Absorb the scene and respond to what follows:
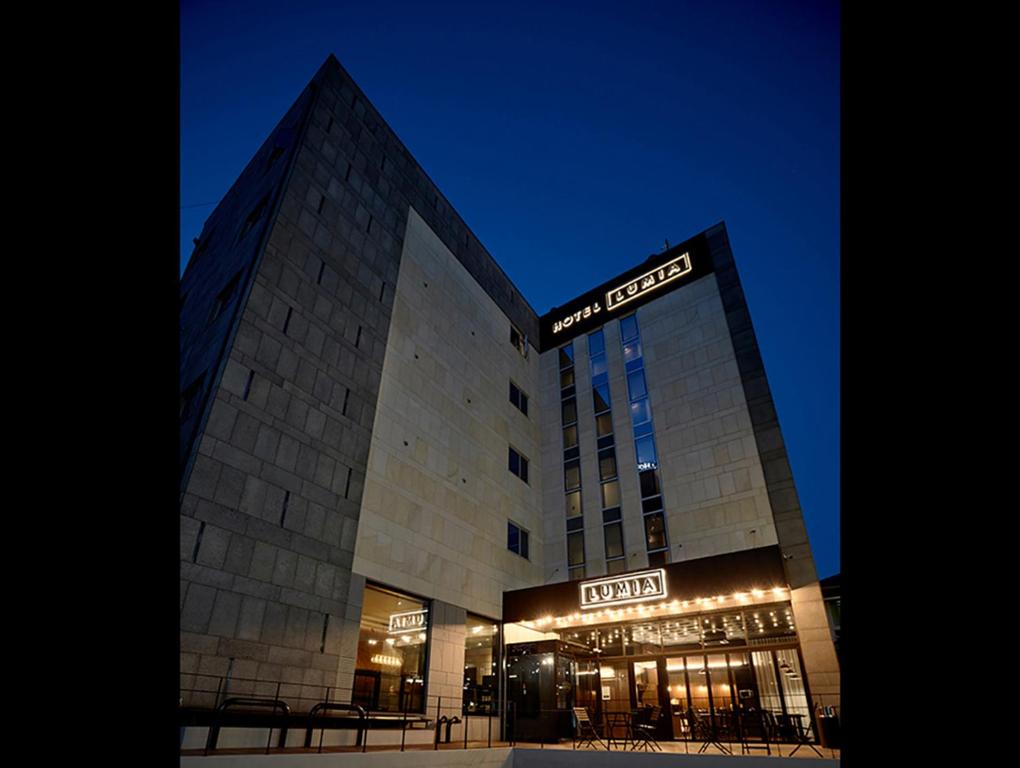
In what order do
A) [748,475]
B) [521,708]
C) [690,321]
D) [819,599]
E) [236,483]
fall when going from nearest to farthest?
1. [236,483]
2. [819,599]
3. [521,708]
4. [748,475]
5. [690,321]

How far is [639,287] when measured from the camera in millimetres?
27219

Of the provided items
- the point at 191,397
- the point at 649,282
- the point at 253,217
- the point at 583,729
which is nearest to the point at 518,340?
the point at 649,282

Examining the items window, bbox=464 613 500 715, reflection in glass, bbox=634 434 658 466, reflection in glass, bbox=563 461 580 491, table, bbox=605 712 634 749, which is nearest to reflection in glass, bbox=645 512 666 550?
reflection in glass, bbox=634 434 658 466

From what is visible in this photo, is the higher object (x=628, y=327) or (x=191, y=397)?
(x=628, y=327)

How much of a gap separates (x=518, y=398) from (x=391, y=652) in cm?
1326

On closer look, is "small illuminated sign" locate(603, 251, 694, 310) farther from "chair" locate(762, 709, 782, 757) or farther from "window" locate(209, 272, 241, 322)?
"chair" locate(762, 709, 782, 757)

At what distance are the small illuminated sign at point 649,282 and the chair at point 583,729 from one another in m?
18.4

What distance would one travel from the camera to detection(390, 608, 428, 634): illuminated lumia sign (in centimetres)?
1684

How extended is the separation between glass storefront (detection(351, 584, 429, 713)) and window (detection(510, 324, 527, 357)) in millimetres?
14466

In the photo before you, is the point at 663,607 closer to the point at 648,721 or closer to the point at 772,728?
the point at 648,721

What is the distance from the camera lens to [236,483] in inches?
502
